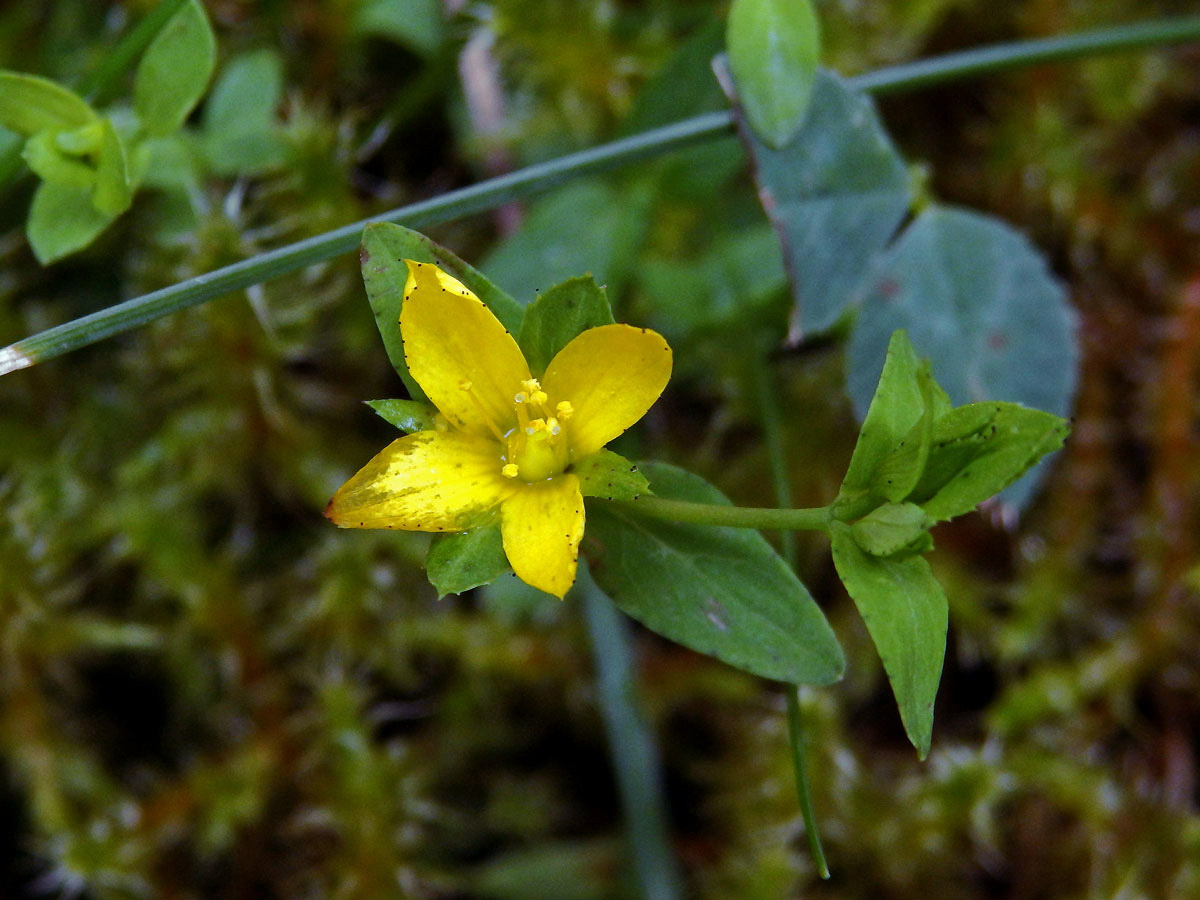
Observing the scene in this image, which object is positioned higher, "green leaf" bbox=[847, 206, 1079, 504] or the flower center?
the flower center

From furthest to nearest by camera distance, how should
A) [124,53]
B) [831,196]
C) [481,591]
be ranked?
[481,591] → [831,196] → [124,53]

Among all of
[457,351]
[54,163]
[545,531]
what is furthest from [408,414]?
[54,163]

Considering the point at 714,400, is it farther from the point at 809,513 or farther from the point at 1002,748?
the point at 809,513

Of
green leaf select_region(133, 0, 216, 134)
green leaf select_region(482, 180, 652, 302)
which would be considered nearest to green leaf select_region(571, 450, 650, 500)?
green leaf select_region(482, 180, 652, 302)

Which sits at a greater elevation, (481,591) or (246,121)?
(246,121)

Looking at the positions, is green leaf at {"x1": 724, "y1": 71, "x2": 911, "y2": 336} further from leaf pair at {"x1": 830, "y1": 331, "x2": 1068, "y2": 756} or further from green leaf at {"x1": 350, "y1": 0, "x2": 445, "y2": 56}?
green leaf at {"x1": 350, "y1": 0, "x2": 445, "y2": 56}

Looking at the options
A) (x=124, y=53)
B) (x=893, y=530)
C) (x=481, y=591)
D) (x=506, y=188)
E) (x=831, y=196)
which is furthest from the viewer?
(x=481, y=591)

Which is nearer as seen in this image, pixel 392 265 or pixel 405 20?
pixel 392 265

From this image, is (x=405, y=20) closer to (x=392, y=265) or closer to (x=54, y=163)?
(x=54, y=163)
